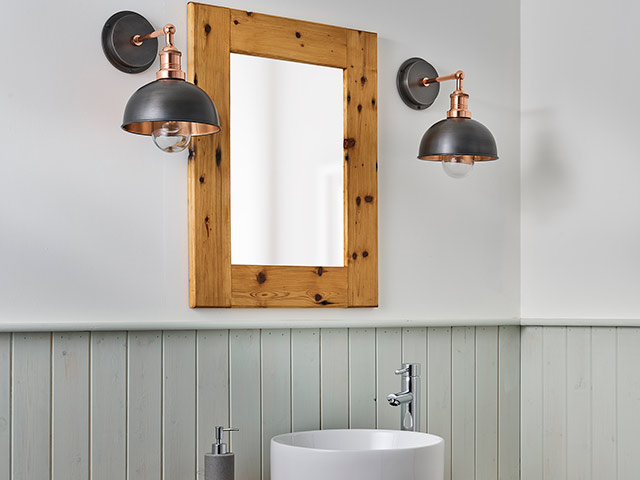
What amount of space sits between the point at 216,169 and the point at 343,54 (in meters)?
0.49

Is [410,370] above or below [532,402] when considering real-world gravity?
above

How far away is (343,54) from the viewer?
2.23 metres

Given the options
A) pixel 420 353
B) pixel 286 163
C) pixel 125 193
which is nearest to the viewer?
pixel 125 193

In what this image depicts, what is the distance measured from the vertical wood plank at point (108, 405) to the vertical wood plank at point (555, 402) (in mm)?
1237

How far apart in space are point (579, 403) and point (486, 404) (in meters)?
0.26

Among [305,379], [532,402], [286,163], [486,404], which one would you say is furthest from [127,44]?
[532,402]

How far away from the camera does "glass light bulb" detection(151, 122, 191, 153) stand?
179 cm

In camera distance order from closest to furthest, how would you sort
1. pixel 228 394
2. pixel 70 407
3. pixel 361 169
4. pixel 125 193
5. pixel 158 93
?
pixel 158 93, pixel 70 407, pixel 125 193, pixel 228 394, pixel 361 169

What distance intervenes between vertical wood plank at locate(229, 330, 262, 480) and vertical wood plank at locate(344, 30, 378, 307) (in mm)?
311

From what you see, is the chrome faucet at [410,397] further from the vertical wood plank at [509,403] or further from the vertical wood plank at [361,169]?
the vertical wood plank at [509,403]

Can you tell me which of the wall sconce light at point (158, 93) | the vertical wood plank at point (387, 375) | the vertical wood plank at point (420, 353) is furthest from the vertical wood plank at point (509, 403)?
the wall sconce light at point (158, 93)

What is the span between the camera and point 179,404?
6.45 ft

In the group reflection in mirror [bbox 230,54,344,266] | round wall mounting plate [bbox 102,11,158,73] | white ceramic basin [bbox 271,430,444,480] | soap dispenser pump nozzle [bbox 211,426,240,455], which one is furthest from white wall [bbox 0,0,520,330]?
white ceramic basin [bbox 271,430,444,480]

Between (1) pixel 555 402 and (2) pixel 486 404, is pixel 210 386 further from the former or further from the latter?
(1) pixel 555 402
